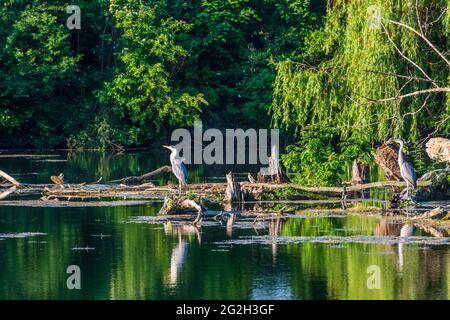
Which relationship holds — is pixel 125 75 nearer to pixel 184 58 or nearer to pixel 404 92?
pixel 184 58

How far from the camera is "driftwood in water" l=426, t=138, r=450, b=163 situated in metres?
25.0

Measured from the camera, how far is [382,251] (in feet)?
62.5

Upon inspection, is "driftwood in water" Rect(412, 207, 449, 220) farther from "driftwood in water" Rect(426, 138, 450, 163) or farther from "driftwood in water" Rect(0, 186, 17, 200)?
"driftwood in water" Rect(0, 186, 17, 200)

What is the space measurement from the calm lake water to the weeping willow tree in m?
3.32

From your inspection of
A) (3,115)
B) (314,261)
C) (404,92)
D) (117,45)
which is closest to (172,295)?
(314,261)

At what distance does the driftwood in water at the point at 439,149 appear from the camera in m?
25.0

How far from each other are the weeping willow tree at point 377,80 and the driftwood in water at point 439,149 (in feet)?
0.88

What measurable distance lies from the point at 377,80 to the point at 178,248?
829cm

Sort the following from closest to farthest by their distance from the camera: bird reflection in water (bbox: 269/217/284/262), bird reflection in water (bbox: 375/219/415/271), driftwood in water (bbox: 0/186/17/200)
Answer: bird reflection in water (bbox: 269/217/284/262)
bird reflection in water (bbox: 375/219/415/271)
driftwood in water (bbox: 0/186/17/200)

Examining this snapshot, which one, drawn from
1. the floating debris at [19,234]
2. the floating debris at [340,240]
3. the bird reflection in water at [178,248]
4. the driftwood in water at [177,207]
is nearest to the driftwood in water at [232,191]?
the driftwood in water at [177,207]

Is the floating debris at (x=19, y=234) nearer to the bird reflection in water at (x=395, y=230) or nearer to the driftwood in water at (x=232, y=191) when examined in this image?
the driftwood in water at (x=232, y=191)

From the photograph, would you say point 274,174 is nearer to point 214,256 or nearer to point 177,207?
point 177,207

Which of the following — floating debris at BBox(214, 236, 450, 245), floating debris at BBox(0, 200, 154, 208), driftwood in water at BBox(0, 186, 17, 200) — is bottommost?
floating debris at BBox(214, 236, 450, 245)

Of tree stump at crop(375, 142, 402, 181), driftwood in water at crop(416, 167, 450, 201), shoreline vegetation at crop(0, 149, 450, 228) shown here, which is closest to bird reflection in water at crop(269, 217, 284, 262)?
shoreline vegetation at crop(0, 149, 450, 228)
